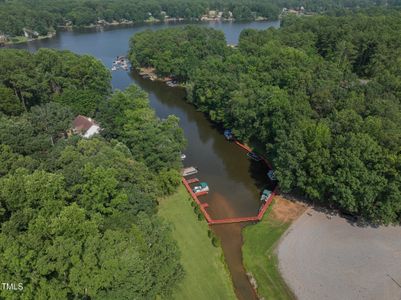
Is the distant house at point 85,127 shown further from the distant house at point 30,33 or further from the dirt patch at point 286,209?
the distant house at point 30,33

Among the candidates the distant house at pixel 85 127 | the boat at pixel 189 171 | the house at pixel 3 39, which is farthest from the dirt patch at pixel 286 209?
the house at pixel 3 39

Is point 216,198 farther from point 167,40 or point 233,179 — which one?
point 167,40

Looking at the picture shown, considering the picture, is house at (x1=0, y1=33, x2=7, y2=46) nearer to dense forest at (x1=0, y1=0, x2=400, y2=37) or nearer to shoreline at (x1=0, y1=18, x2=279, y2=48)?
dense forest at (x1=0, y1=0, x2=400, y2=37)

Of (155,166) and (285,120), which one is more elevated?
(285,120)

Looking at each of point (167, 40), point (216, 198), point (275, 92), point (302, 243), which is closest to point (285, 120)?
point (275, 92)

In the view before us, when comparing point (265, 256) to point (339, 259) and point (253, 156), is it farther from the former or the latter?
point (253, 156)

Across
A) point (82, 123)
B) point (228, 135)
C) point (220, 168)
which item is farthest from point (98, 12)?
point (220, 168)
